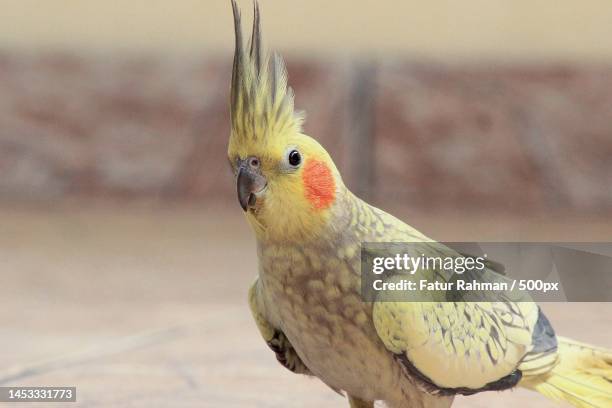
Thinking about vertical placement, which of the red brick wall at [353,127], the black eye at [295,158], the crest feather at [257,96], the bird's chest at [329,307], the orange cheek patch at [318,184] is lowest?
the red brick wall at [353,127]

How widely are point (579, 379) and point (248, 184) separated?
1.59 ft

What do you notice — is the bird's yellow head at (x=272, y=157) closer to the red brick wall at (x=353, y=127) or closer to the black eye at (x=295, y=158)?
the black eye at (x=295, y=158)

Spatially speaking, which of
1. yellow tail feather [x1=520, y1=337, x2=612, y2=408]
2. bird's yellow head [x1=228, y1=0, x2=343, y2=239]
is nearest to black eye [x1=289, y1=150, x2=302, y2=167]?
bird's yellow head [x1=228, y1=0, x2=343, y2=239]

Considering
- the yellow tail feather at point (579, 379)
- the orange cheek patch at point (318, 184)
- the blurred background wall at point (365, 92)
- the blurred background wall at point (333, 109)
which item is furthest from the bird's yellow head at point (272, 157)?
the blurred background wall at point (365, 92)

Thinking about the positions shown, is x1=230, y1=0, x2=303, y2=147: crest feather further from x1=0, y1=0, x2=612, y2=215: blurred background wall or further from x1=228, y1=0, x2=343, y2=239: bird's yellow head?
x1=0, y1=0, x2=612, y2=215: blurred background wall

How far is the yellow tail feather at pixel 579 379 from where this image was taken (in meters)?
1.27

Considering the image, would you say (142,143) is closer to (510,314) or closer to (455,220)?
(455,220)

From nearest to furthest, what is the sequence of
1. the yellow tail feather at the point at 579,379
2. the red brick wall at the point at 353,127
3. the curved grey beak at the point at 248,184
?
the curved grey beak at the point at 248,184, the yellow tail feather at the point at 579,379, the red brick wall at the point at 353,127

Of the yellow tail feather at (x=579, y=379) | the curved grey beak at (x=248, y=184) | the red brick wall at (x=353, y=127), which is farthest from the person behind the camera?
the red brick wall at (x=353, y=127)

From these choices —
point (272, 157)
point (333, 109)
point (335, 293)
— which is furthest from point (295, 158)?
point (333, 109)

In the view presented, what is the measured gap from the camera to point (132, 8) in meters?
3.23

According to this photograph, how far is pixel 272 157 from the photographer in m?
1.13

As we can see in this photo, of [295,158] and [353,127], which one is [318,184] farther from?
[353,127]

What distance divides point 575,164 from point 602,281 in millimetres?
1734
